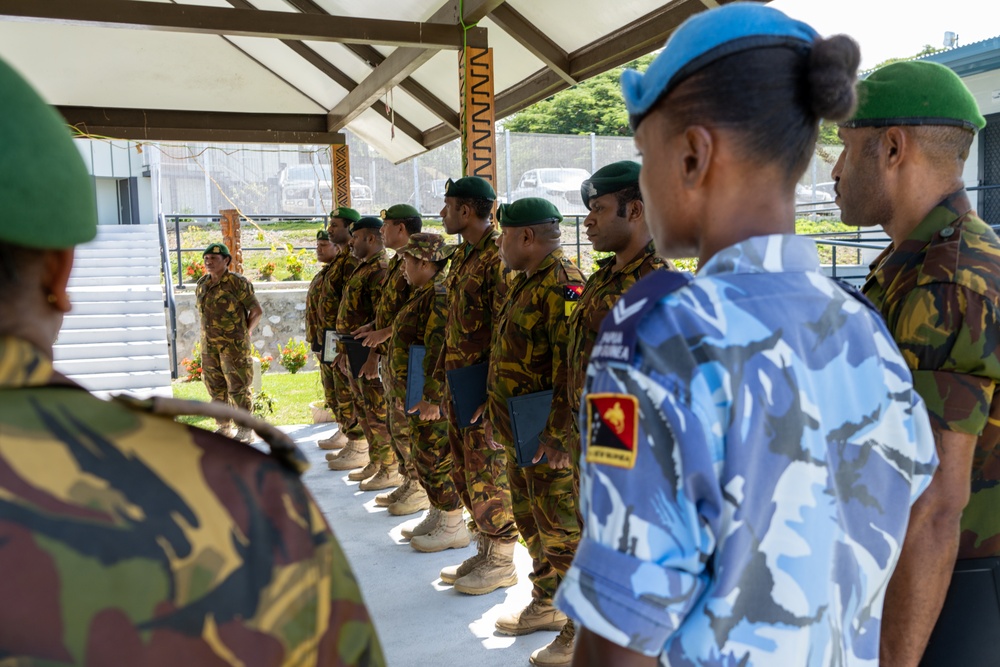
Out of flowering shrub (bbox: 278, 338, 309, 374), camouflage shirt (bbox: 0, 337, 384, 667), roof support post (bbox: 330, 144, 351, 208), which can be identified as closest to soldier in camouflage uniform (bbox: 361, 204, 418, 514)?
roof support post (bbox: 330, 144, 351, 208)

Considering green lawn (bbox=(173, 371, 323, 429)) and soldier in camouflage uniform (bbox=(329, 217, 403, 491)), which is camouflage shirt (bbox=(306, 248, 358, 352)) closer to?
soldier in camouflage uniform (bbox=(329, 217, 403, 491))

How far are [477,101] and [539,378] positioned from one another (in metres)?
2.29

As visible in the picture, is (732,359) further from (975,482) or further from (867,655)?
(975,482)

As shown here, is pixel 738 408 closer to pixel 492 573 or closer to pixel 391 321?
pixel 492 573

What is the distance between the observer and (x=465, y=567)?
4211 mm

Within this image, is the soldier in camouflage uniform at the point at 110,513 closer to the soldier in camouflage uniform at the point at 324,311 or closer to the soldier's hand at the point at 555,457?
A: the soldier's hand at the point at 555,457

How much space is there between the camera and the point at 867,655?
109cm

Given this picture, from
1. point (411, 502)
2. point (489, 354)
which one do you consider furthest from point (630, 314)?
point (411, 502)

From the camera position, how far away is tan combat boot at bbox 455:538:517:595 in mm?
4070

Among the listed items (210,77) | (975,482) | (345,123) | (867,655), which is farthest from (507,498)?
(210,77)

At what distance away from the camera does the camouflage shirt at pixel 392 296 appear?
5340 mm

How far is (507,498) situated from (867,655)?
3.15 m

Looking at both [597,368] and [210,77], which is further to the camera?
[210,77]

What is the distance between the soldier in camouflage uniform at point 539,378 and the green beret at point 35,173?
8.07 feet
